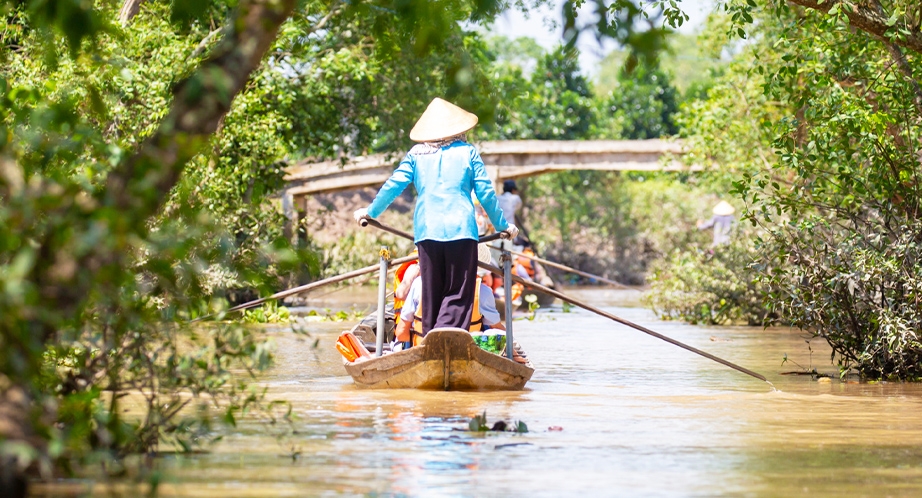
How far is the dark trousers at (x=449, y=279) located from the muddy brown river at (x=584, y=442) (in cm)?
55

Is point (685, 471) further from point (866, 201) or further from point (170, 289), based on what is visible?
point (866, 201)

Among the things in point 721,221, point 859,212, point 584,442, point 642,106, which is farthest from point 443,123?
point 642,106

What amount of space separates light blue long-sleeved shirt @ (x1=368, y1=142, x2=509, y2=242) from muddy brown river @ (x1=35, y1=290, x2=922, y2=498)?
1.14 m

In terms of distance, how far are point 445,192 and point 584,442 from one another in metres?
2.79

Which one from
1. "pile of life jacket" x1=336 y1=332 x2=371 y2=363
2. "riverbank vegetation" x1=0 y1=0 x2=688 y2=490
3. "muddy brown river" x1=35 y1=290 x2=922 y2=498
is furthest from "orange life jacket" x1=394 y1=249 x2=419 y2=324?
"riverbank vegetation" x1=0 y1=0 x2=688 y2=490

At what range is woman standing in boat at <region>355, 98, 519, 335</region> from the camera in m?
9.09

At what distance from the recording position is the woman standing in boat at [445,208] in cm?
909

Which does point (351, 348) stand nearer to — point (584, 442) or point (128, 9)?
point (584, 442)

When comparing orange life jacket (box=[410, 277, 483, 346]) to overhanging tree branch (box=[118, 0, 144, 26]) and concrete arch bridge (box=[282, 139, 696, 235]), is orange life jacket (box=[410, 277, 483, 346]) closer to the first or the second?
overhanging tree branch (box=[118, 0, 144, 26])

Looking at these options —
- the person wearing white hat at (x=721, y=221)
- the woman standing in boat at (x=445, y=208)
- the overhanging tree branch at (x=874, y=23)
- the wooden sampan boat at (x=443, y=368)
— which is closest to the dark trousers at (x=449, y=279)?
the woman standing in boat at (x=445, y=208)

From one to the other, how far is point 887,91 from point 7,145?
7.85 m

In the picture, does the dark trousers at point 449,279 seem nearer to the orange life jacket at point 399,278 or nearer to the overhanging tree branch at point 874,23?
the orange life jacket at point 399,278

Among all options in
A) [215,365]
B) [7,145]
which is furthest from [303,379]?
[7,145]

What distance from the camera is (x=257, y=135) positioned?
17.1 m
